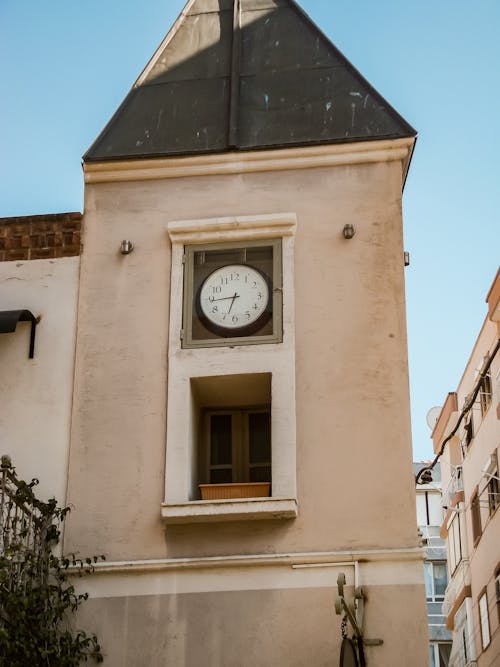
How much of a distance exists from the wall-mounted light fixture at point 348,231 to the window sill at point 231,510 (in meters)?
3.20

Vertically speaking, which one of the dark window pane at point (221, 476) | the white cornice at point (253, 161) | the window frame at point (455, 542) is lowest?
the dark window pane at point (221, 476)

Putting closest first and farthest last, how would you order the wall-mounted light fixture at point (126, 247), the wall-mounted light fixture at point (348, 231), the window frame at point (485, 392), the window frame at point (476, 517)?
1. the wall-mounted light fixture at point (348, 231)
2. the wall-mounted light fixture at point (126, 247)
3. the window frame at point (485, 392)
4. the window frame at point (476, 517)

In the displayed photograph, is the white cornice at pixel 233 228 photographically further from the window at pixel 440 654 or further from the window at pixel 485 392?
the window at pixel 440 654

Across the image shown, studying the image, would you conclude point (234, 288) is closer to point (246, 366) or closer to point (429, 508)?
point (246, 366)

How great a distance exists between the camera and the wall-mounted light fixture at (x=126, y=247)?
15.4 m

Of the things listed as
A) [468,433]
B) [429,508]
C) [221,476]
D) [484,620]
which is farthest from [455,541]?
[221,476]

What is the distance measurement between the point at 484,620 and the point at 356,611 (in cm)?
1585

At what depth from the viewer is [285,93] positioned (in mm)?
16359

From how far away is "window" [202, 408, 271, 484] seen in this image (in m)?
14.7

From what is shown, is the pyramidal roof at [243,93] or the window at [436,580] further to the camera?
the window at [436,580]

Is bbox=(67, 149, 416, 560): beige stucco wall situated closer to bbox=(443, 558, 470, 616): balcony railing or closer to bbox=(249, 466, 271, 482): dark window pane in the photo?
bbox=(249, 466, 271, 482): dark window pane

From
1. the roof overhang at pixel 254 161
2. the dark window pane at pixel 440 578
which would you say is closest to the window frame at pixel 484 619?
the roof overhang at pixel 254 161

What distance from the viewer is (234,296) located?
15000 mm

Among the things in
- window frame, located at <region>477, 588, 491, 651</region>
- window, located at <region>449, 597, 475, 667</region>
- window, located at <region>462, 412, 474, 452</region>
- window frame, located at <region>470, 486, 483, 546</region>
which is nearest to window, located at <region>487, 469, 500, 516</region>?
window frame, located at <region>470, 486, 483, 546</region>
